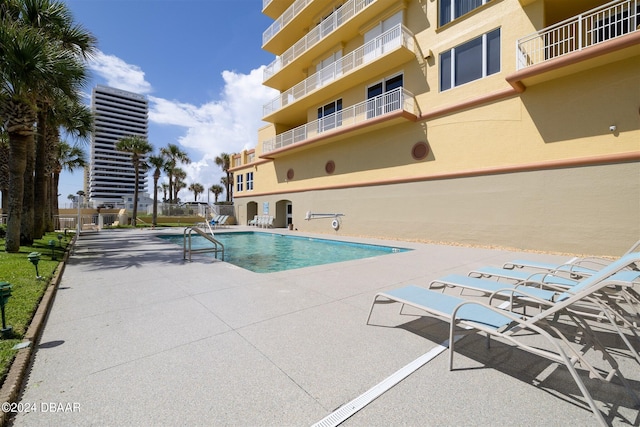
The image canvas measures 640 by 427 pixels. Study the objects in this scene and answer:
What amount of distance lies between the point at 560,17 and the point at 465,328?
48.2ft

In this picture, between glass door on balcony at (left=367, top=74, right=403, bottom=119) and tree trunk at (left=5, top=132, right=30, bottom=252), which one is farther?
glass door on balcony at (left=367, top=74, right=403, bottom=119)

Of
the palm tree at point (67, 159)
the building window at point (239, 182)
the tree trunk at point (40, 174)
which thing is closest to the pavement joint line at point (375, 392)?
the tree trunk at point (40, 174)

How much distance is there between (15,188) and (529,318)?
13.3 metres

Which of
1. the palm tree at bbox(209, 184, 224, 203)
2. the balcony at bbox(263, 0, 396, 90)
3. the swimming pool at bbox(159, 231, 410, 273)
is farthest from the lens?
the palm tree at bbox(209, 184, 224, 203)

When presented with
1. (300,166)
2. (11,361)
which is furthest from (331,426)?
(300,166)

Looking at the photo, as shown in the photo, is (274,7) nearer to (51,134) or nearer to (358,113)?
(358,113)

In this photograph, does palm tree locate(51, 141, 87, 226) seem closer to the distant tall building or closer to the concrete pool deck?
the concrete pool deck

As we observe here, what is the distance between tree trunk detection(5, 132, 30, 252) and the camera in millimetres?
8674

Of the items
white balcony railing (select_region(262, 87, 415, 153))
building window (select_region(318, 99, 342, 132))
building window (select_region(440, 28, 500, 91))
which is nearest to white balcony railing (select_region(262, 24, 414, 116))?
building window (select_region(318, 99, 342, 132))

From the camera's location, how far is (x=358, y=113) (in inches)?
666

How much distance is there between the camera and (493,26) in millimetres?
11750

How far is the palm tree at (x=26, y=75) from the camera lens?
7805mm

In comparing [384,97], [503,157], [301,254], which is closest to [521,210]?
[503,157]

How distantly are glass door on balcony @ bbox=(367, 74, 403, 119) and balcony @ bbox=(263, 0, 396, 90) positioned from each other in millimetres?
3924
